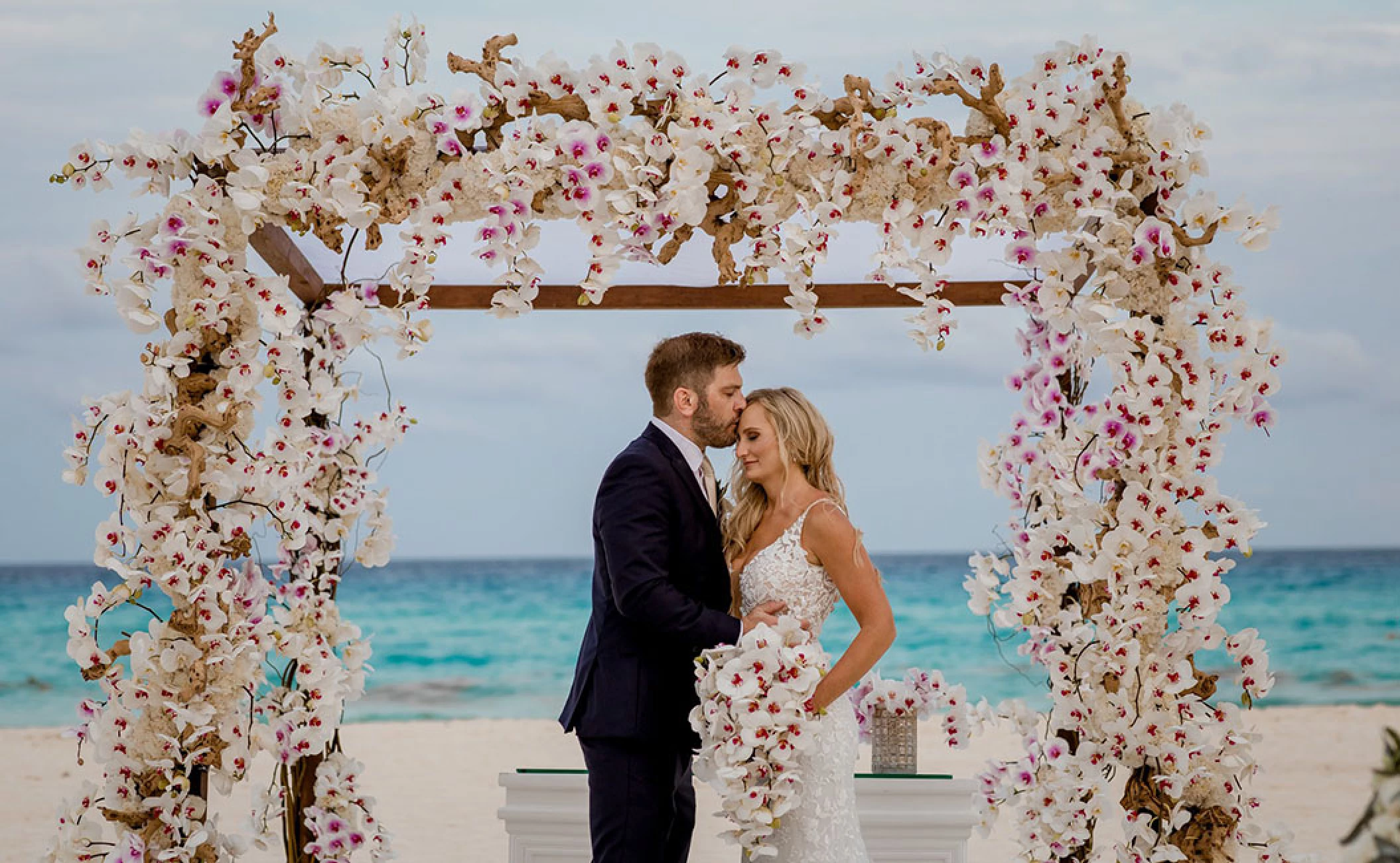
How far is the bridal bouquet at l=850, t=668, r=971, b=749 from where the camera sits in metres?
4.55

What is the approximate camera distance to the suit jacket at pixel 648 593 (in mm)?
3592

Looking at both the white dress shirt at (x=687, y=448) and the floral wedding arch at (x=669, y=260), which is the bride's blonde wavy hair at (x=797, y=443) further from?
the floral wedding arch at (x=669, y=260)

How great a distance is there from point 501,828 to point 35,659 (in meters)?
9.22

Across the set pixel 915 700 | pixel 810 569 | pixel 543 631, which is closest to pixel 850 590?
pixel 810 569

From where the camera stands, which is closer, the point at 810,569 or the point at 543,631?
the point at 810,569

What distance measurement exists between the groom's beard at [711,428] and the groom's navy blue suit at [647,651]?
0.33 ft

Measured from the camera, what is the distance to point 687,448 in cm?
384

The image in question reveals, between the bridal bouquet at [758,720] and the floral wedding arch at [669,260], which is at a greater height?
the floral wedding arch at [669,260]

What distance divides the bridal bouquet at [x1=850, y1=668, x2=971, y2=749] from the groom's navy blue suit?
96 centimetres

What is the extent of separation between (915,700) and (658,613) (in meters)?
1.41

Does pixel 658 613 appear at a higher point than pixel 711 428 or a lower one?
lower

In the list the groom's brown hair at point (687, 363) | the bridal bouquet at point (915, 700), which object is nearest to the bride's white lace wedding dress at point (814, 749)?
the groom's brown hair at point (687, 363)

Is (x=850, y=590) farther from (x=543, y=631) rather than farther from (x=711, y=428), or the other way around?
(x=543, y=631)

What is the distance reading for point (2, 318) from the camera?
1470 cm
